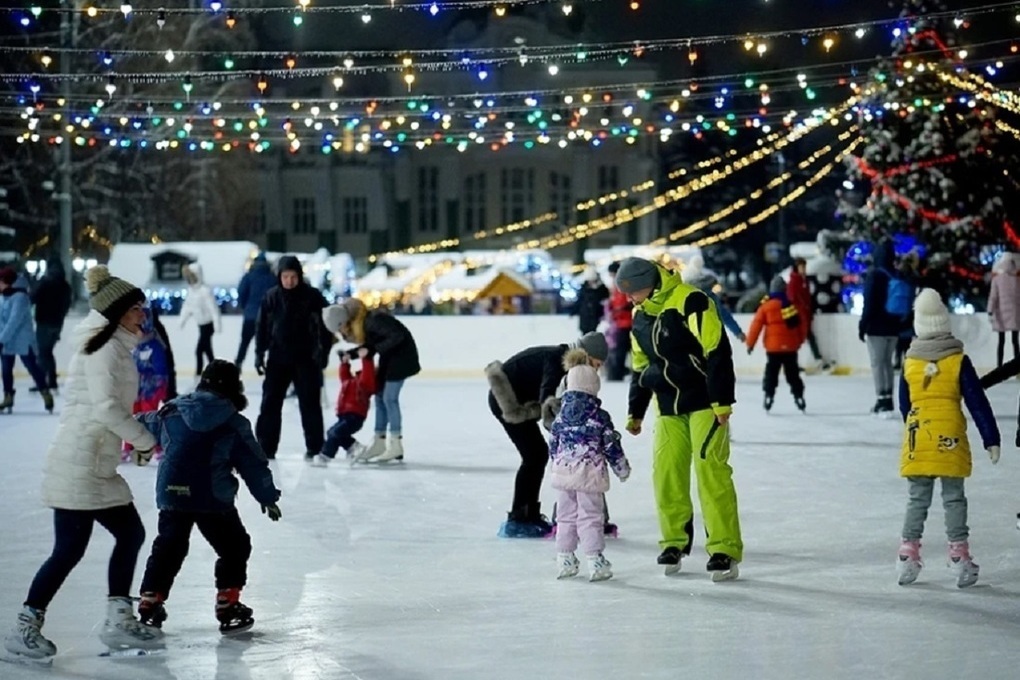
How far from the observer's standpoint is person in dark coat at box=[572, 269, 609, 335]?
2141 centimetres

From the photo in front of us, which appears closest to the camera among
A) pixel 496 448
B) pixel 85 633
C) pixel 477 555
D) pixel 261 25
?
pixel 85 633

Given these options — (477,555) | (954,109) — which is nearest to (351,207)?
(954,109)

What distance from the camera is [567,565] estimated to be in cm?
784

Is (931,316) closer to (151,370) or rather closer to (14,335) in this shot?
(151,370)

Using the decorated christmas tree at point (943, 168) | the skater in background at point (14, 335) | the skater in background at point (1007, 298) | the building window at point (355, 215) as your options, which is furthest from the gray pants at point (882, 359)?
the building window at point (355, 215)

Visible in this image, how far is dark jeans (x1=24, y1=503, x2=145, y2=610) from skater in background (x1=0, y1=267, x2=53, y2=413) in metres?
10.8

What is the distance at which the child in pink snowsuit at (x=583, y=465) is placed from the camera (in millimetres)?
7742

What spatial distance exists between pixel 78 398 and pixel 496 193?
53.5 metres

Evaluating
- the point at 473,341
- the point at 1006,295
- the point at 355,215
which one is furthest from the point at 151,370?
the point at 355,215

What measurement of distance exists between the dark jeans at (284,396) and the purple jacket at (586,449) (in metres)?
5.08

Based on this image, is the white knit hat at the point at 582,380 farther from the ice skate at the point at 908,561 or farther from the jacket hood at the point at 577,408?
the ice skate at the point at 908,561

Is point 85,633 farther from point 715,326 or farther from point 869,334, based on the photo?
point 869,334

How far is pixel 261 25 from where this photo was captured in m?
47.4

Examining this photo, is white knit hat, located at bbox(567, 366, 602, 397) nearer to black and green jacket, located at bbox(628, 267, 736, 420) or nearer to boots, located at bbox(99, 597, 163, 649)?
black and green jacket, located at bbox(628, 267, 736, 420)
